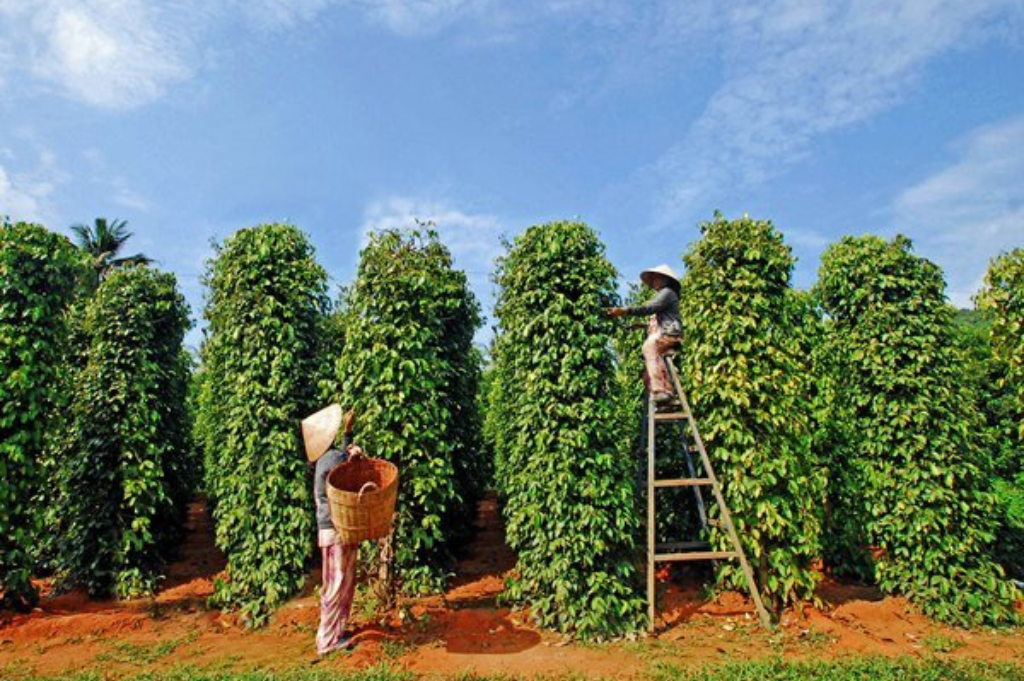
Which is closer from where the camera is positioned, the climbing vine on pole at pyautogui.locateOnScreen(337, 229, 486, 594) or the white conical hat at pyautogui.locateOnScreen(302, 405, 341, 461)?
the white conical hat at pyautogui.locateOnScreen(302, 405, 341, 461)

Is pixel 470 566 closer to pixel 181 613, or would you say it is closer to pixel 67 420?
pixel 181 613

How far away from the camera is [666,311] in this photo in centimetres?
702

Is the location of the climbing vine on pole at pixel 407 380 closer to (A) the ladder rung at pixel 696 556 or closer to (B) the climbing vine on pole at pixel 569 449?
(B) the climbing vine on pole at pixel 569 449

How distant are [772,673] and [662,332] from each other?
3.41m

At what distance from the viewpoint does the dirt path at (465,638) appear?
228 inches

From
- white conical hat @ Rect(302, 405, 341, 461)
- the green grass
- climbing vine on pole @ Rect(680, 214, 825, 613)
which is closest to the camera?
the green grass

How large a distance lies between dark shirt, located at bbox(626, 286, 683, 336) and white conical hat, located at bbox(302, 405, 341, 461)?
3.49 m

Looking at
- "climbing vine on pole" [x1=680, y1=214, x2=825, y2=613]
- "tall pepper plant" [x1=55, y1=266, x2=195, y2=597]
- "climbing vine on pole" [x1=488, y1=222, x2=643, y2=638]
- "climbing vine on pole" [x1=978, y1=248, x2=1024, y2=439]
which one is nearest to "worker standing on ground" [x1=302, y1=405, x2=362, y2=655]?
"climbing vine on pole" [x1=488, y1=222, x2=643, y2=638]

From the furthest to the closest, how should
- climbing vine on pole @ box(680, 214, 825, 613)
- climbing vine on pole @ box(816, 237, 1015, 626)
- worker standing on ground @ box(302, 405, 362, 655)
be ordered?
climbing vine on pole @ box(816, 237, 1015, 626), climbing vine on pole @ box(680, 214, 825, 613), worker standing on ground @ box(302, 405, 362, 655)

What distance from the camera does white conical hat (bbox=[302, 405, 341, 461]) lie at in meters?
6.17

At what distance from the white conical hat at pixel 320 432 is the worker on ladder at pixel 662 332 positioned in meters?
3.42

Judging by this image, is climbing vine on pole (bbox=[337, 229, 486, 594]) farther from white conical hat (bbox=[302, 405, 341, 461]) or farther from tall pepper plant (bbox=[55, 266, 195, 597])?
tall pepper plant (bbox=[55, 266, 195, 597])

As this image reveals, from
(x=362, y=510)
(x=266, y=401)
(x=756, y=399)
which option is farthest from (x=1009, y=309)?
(x=266, y=401)

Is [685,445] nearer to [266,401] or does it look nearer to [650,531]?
[650,531]
